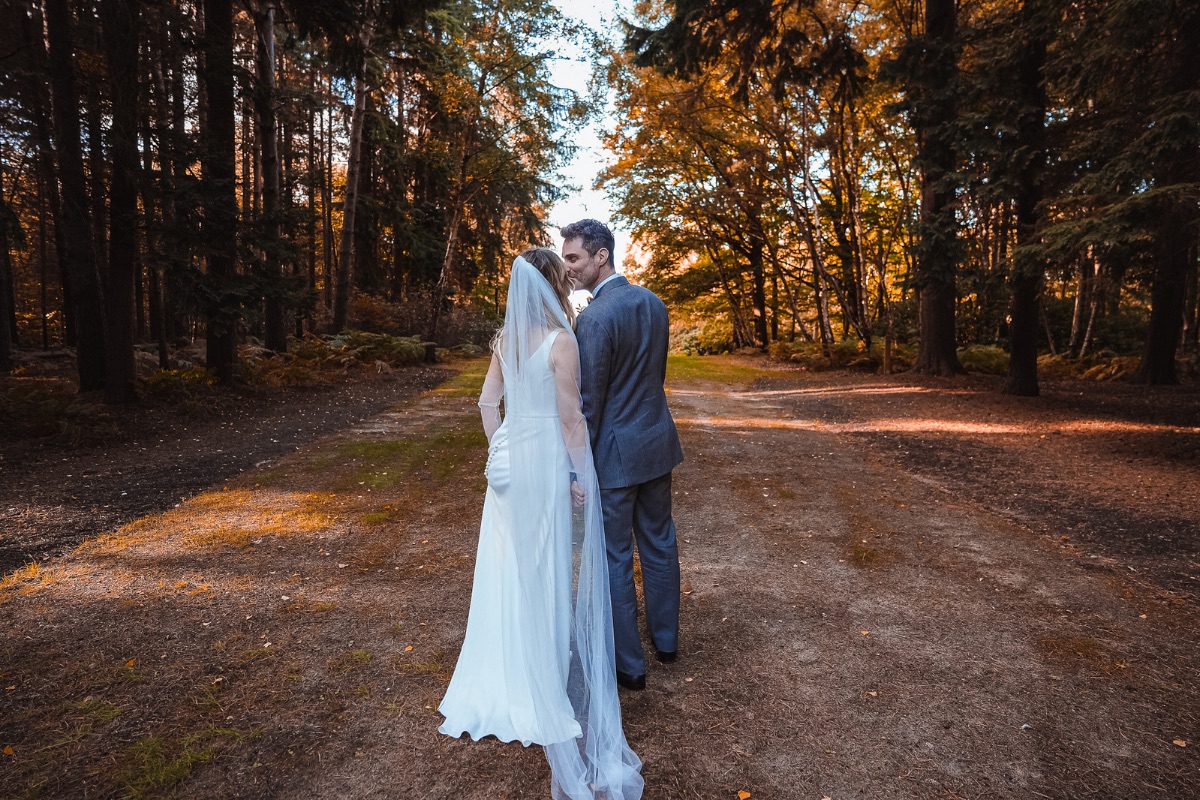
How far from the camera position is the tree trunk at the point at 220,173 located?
916cm

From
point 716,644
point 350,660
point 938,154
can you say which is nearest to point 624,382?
point 716,644

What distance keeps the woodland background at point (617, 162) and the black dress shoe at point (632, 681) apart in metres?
7.02

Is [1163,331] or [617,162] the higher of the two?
[617,162]

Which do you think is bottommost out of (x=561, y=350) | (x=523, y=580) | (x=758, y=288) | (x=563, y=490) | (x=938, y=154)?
(x=523, y=580)

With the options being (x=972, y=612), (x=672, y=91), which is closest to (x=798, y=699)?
(x=972, y=612)

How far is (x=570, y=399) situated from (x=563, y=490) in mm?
429

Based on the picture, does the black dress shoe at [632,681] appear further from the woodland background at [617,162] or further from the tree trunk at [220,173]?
the tree trunk at [220,173]

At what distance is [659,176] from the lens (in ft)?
80.8

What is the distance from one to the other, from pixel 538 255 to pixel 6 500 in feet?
18.9

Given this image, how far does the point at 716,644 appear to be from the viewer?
345 cm

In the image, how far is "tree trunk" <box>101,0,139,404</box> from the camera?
816 centimetres

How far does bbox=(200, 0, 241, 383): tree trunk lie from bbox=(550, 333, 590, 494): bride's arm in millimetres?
8636

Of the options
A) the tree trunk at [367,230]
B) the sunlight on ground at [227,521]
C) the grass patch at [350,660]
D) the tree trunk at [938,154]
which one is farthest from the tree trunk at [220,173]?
the tree trunk at [938,154]

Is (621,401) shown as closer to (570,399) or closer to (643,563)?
(570,399)
